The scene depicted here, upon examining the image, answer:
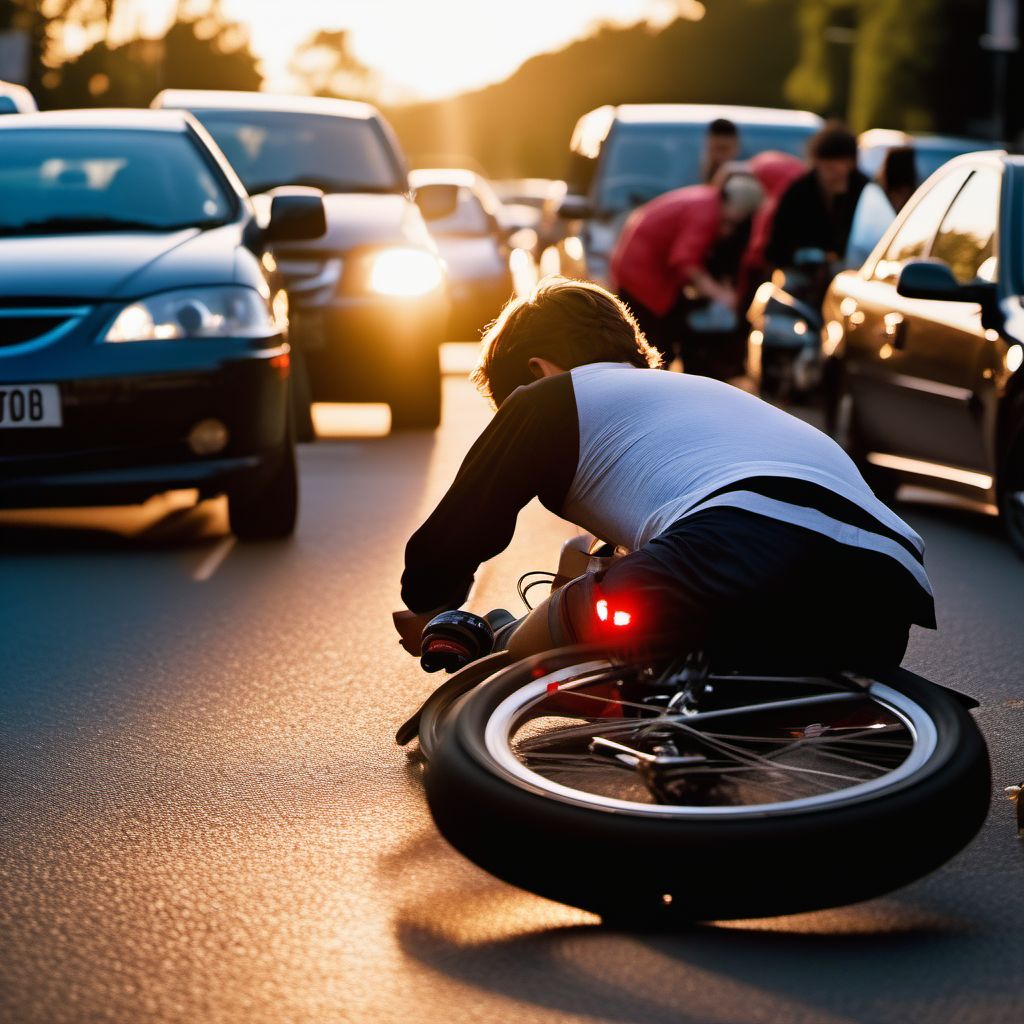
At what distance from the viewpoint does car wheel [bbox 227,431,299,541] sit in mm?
9102

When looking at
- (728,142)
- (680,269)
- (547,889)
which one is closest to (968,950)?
(547,889)

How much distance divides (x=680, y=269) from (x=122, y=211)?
4777mm

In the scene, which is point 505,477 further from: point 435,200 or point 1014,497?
point 435,200

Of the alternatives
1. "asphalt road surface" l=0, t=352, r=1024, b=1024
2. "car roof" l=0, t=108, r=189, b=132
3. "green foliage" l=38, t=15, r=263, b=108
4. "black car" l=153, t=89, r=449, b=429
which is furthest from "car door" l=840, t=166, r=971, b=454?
"green foliage" l=38, t=15, r=263, b=108

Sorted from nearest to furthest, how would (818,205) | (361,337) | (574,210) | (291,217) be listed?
(291,217), (361,337), (818,205), (574,210)

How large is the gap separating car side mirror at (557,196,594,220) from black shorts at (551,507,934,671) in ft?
45.6

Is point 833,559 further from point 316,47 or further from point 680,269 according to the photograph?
point 316,47

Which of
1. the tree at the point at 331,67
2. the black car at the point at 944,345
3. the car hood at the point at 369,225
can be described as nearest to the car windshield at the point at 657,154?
the car hood at the point at 369,225

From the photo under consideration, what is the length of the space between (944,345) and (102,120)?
3.78 m

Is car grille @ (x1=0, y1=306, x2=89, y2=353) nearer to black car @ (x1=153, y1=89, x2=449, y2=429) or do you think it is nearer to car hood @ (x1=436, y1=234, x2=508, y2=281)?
black car @ (x1=153, y1=89, x2=449, y2=429)

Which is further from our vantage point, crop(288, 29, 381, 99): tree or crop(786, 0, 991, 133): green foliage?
crop(288, 29, 381, 99): tree

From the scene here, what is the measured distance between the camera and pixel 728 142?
629 inches

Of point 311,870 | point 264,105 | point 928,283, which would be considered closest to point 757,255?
point 264,105

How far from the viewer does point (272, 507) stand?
9.20 meters
